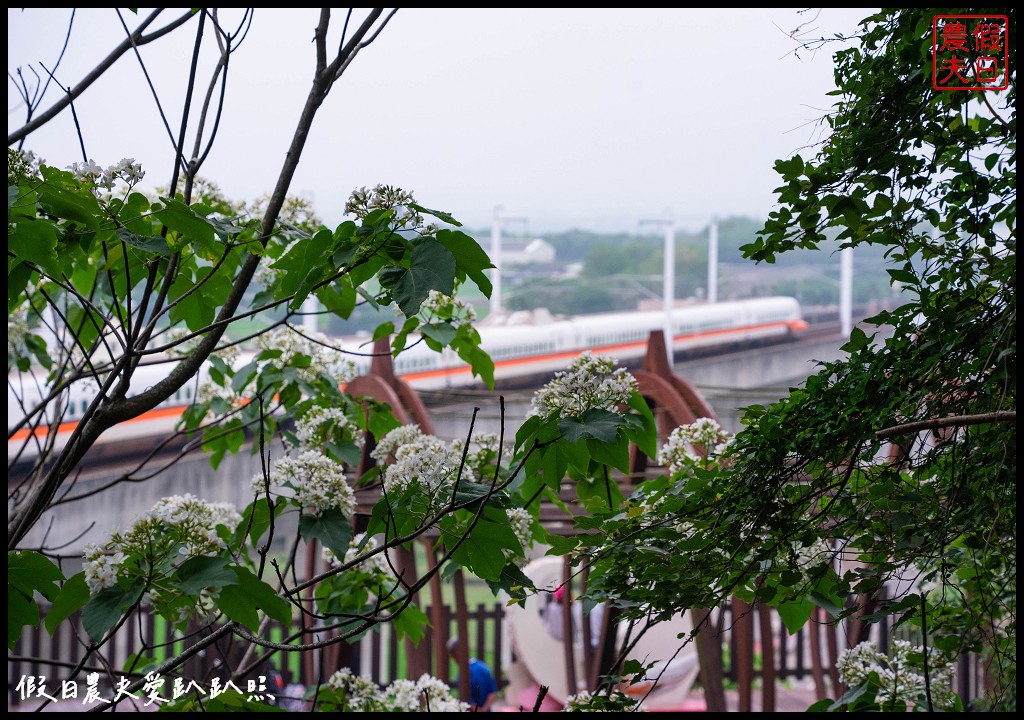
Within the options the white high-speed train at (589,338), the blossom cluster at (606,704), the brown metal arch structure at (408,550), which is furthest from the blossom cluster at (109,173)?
the white high-speed train at (589,338)

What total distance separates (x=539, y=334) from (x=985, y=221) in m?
12.2

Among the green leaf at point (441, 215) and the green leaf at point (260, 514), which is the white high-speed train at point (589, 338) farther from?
the green leaf at point (441, 215)

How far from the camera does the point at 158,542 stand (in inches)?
38.8

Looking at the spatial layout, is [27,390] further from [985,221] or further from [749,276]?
[749,276]

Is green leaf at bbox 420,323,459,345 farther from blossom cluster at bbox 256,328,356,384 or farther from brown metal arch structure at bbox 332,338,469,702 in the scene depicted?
brown metal arch structure at bbox 332,338,469,702

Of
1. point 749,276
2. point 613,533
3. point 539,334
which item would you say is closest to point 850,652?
point 613,533

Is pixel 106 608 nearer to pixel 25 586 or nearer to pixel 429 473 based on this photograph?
pixel 25 586

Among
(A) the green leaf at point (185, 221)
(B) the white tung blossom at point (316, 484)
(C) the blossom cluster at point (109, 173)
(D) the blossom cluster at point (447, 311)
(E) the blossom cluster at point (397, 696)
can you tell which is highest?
(C) the blossom cluster at point (109, 173)

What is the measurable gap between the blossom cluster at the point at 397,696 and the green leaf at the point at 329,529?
431 millimetres

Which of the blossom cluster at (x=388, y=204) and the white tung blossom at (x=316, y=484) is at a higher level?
the blossom cluster at (x=388, y=204)

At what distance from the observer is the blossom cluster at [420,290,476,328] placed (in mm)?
1482

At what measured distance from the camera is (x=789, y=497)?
0.98 m

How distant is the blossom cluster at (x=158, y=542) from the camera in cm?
92

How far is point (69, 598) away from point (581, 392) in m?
0.64
